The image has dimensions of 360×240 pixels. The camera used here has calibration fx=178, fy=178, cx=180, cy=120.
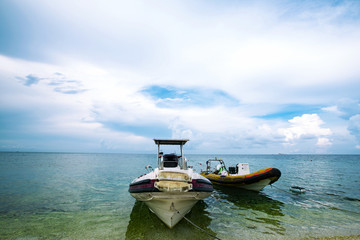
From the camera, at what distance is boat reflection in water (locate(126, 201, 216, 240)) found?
25.4 ft

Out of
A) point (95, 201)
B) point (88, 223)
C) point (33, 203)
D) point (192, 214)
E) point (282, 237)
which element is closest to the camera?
point (282, 237)

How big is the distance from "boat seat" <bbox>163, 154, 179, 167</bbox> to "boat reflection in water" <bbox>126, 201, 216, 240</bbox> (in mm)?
2930

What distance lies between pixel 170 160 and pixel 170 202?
13.6 feet

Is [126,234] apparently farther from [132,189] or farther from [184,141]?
[184,141]

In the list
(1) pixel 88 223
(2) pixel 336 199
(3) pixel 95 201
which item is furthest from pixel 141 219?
(2) pixel 336 199

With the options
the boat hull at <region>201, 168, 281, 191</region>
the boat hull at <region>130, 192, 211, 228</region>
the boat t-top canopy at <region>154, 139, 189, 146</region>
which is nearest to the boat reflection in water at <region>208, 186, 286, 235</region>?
the boat hull at <region>201, 168, 281, 191</region>

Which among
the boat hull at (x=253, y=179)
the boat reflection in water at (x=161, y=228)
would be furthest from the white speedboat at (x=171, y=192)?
the boat hull at (x=253, y=179)

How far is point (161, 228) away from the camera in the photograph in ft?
27.6

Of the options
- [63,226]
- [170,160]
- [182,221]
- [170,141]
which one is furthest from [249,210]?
[63,226]

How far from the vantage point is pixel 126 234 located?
8.05 metres

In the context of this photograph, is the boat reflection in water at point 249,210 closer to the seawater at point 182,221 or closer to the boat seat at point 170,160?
the seawater at point 182,221

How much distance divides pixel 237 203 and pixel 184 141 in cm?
646

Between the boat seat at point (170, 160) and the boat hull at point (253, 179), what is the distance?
7.94 meters

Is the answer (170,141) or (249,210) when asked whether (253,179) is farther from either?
(170,141)
